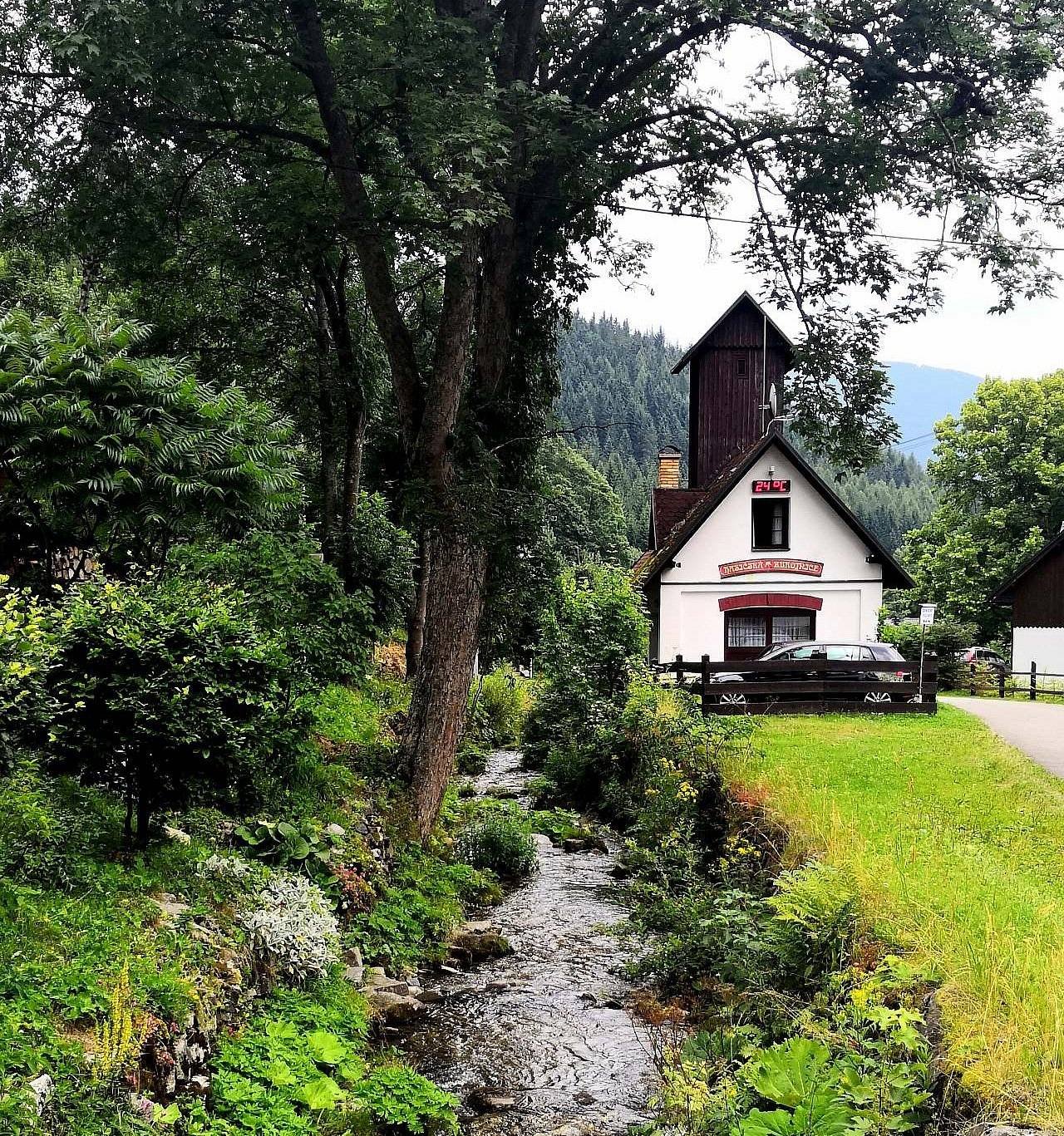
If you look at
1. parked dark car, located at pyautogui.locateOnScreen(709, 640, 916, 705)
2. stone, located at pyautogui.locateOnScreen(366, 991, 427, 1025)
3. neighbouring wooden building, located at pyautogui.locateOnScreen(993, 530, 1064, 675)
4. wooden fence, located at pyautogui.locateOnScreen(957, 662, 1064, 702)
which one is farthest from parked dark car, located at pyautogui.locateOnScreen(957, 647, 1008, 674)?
stone, located at pyautogui.locateOnScreen(366, 991, 427, 1025)

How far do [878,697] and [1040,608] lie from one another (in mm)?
21149

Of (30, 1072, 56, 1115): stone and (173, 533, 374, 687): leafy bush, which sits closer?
(30, 1072, 56, 1115): stone

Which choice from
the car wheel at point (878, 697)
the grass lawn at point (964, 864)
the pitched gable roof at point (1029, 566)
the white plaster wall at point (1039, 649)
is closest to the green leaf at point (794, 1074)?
the grass lawn at point (964, 864)

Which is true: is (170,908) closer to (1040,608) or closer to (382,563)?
(382,563)

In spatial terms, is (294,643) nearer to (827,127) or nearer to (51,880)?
(51,880)

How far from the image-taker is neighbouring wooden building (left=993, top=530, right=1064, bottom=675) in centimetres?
3697

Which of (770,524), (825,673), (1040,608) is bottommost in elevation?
(825,673)

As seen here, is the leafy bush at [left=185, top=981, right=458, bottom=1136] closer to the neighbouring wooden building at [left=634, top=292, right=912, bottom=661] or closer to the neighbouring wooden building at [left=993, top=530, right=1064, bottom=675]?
the neighbouring wooden building at [left=634, top=292, right=912, bottom=661]

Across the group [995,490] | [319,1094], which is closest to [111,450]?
[319,1094]

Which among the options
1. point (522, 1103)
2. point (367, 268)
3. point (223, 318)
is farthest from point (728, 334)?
point (522, 1103)

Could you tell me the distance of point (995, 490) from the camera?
47.2 m

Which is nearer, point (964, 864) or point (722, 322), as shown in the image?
point (964, 864)

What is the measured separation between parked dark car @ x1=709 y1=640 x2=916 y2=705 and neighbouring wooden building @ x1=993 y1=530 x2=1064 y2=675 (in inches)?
A: 603

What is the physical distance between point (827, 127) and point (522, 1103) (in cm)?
1165
